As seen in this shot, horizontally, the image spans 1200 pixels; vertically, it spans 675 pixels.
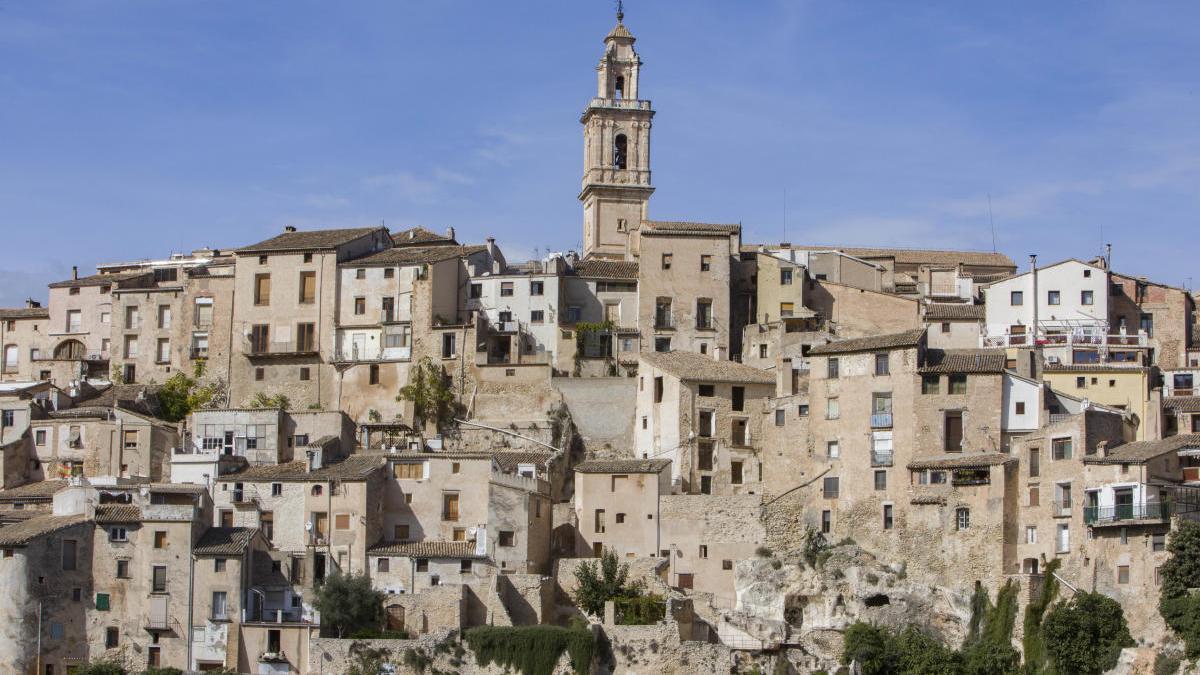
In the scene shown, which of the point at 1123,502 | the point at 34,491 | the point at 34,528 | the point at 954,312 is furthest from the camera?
the point at 954,312

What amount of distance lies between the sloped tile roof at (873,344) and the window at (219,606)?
22600mm

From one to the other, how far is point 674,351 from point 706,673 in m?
18.4

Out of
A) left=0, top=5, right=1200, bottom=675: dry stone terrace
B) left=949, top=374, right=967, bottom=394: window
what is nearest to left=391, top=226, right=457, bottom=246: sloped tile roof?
left=0, top=5, right=1200, bottom=675: dry stone terrace

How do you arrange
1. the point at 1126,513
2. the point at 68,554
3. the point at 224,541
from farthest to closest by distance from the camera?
1. the point at 224,541
2. the point at 68,554
3. the point at 1126,513

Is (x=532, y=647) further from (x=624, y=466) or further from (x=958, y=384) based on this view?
(x=958, y=384)

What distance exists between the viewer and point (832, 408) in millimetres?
69500

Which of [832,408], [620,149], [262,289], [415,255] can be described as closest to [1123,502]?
[832,408]

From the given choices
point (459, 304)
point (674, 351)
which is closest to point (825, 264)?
point (674, 351)

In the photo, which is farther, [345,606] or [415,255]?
[415,255]

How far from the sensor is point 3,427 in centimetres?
7694

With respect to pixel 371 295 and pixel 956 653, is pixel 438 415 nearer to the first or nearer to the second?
pixel 371 295

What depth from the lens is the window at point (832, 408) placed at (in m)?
69.4

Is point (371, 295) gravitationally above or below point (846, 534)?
above

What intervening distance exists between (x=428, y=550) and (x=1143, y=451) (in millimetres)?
24100
